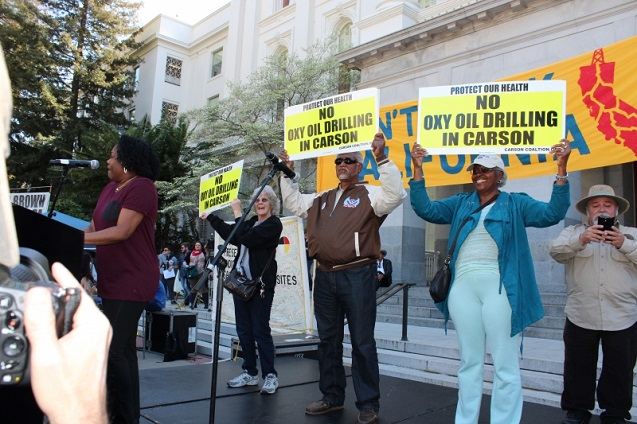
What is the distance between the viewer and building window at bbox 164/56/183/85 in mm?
31317

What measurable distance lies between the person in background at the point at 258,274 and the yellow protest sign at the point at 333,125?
618 mm

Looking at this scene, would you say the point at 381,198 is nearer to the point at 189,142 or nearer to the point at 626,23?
the point at 626,23

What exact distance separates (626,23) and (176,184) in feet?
54.6

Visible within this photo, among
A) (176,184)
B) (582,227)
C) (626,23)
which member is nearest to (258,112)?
(176,184)

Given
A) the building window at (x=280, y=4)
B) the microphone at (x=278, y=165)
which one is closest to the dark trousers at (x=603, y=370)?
the microphone at (x=278, y=165)

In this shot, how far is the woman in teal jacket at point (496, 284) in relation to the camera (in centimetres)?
322

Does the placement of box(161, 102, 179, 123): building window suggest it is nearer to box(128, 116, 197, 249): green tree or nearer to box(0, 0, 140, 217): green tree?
box(0, 0, 140, 217): green tree

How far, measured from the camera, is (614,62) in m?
7.88

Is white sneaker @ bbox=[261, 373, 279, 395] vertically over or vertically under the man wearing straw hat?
under

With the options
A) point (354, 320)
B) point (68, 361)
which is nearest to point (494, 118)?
point (354, 320)

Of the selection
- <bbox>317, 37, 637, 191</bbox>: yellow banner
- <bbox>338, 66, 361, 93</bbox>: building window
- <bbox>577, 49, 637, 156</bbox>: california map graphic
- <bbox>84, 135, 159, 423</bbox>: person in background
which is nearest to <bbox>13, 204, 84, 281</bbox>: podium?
<bbox>84, 135, 159, 423</bbox>: person in background

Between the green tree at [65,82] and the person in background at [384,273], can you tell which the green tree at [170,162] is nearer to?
the green tree at [65,82]

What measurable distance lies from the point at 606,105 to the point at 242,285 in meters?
6.62

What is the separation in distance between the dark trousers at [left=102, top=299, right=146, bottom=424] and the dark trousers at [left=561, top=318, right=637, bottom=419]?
318 centimetres
